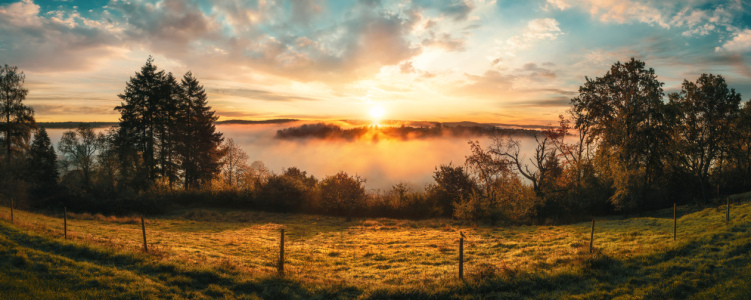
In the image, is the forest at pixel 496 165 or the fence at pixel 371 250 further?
the forest at pixel 496 165

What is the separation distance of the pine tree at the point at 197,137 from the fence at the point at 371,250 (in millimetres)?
18946

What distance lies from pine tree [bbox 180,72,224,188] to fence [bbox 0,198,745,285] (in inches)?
746

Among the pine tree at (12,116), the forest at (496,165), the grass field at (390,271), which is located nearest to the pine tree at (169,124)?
the forest at (496,165)

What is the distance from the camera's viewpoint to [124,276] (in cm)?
1002

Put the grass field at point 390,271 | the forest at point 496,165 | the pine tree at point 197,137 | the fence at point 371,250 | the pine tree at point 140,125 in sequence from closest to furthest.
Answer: the grass field at point 390,271 → the fence at point 371,250 → the forest at point 496,165 → the pine tree at point 140,125 → the pine tree at point 197,137

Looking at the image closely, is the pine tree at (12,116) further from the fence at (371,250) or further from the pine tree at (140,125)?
the fence at (371,250)

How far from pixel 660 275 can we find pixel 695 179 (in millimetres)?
35628

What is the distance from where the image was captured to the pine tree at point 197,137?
144 ft

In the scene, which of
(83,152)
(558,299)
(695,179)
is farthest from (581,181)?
(83,152)

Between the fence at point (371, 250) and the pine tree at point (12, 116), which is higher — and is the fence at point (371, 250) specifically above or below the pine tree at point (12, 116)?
below

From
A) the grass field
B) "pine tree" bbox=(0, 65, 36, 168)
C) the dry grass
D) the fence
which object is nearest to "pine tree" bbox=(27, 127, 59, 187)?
"pine tree" bbox=(0, 65, 36, 168)

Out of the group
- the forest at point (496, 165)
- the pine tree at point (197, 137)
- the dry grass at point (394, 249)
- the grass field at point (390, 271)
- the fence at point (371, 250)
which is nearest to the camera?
the grass field at point (390, 271)

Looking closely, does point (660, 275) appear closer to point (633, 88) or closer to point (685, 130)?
point (633, 88)

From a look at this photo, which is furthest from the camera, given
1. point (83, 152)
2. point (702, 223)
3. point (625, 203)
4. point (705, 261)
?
point (83, 152)
